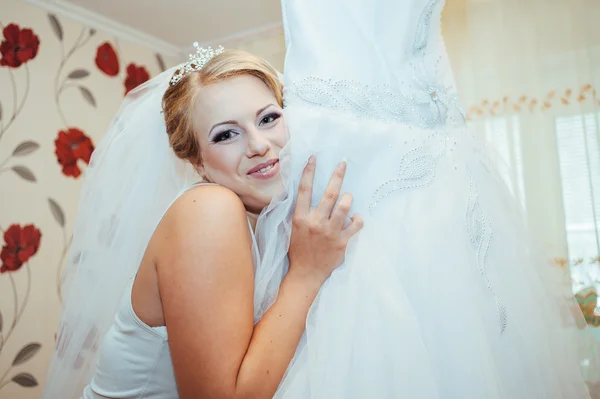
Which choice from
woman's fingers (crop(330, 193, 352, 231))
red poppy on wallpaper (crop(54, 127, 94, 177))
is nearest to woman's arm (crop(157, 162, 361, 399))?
woman's fingers (crop(330, 193, 352, 231))

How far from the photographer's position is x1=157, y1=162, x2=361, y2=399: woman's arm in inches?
28.7

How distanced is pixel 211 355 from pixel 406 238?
14.2 inches

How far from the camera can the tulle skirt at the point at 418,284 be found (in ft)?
2.05

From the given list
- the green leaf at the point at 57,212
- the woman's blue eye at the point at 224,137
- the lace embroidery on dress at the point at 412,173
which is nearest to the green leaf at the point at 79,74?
the green leaf at the point at 57,212

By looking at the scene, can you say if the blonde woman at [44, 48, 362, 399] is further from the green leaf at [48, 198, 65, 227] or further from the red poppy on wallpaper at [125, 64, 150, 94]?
the red poppy on wallpaper at [125, 64, 150, 94]

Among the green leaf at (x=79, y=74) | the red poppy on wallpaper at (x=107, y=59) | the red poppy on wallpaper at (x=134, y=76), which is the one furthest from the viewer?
the red poppy on wallpaper at (x=134, y=76)

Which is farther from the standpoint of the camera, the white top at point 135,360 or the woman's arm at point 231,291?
the white top at point 135,360

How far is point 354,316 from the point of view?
658 mm

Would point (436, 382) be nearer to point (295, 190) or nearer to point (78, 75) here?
point (295, 190)

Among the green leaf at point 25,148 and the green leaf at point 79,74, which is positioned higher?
the green leaf at point 79,74

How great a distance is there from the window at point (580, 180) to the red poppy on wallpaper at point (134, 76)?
8.49 ft

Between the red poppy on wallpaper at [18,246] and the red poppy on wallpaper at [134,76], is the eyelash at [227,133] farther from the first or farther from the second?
the red poppy on wallpaper at [134,76]

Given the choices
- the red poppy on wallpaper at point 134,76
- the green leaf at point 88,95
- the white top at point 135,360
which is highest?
the red poppy on wallpaper at point 134,76

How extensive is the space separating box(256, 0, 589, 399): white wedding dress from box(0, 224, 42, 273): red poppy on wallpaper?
2052 millimetres
